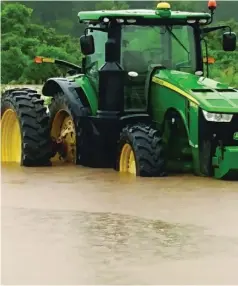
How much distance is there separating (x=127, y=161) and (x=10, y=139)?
2.96 m

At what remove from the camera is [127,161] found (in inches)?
539

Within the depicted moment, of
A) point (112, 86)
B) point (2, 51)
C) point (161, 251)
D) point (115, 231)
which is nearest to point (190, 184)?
point (112, 86)

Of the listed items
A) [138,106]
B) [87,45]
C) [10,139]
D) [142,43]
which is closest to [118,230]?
[138,106]

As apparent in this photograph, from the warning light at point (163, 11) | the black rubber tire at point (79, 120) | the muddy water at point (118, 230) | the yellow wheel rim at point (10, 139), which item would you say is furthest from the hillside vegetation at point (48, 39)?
the muddy water at point (118, 230)

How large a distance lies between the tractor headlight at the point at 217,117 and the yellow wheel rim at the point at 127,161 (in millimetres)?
1024

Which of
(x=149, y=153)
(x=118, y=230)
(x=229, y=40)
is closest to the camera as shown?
(x=118, y=230)

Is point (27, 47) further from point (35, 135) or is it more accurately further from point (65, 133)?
point (35, 135)

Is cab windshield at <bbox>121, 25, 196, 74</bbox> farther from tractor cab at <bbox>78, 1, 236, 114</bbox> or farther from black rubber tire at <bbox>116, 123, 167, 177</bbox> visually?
black rubber tire at <bbox>116, 123, 167, 177</bbox>

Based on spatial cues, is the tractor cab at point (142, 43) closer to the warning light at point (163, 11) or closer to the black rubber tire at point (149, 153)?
the warning light at point (163, 11)

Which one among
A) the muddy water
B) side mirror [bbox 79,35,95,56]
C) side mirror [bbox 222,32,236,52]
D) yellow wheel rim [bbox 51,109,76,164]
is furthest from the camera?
yellow wheel rim [bbox 51,109,76,164]

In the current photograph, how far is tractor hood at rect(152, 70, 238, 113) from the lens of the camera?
42.7 ft

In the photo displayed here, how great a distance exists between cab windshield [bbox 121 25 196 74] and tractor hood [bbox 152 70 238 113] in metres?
0.42

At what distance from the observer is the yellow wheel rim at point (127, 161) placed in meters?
13.5

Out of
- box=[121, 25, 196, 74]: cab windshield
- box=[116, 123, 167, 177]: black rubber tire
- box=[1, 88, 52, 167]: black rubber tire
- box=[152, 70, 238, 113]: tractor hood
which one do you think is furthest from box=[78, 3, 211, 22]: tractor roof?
box=[116, 123, 167, 177]: black rubber tire
